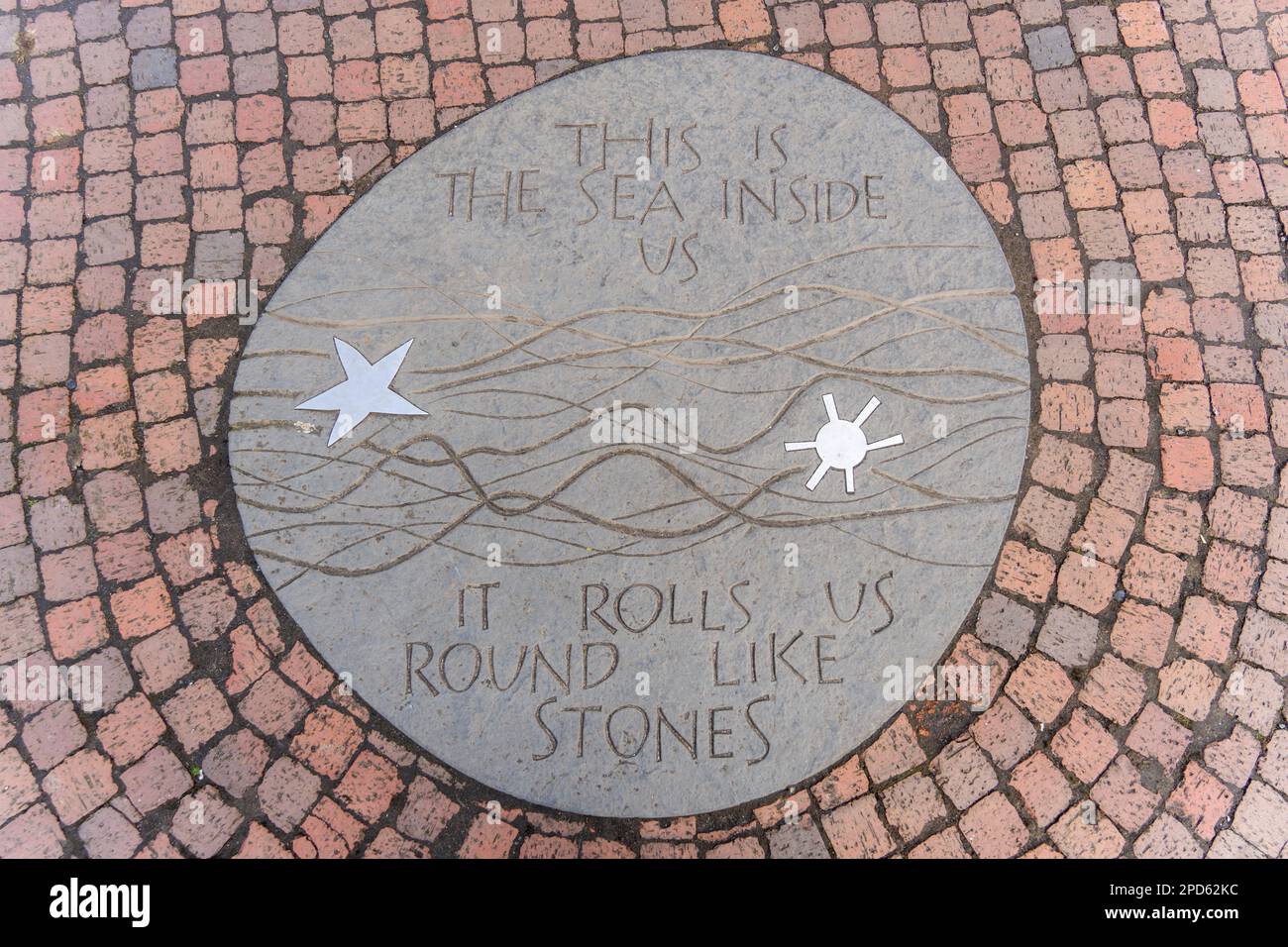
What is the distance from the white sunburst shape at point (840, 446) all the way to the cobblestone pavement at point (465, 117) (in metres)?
0.65

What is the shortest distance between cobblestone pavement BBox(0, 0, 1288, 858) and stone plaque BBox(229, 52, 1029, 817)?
0.15 metres

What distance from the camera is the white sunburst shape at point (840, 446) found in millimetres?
3383

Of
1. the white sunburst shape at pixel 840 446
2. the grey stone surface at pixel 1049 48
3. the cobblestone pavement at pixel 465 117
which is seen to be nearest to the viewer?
the cobblestone pavement at pixel 465 117

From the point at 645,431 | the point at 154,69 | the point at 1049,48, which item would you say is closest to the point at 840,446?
the point at 645,431

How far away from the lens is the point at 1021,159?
3.68 metres

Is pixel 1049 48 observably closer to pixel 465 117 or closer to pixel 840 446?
pixel 840 446

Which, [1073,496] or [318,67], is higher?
[318,67]

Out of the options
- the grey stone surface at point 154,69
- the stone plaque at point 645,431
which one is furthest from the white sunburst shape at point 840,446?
the grey stone surface at point 154,69

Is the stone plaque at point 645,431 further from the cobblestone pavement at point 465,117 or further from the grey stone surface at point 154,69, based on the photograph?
the grey stone surface at point 154,69

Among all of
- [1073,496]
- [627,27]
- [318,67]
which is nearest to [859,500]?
[1073,496]

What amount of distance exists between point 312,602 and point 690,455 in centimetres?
159

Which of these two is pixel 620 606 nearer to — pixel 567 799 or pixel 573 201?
pixel 567 799

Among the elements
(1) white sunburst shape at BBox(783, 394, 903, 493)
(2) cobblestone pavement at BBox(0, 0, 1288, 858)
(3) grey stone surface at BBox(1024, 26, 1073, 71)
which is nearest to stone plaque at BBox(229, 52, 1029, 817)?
(1) white sunburst shape at BBox(783, 394, 903, 493)

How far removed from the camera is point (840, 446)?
3.40m
